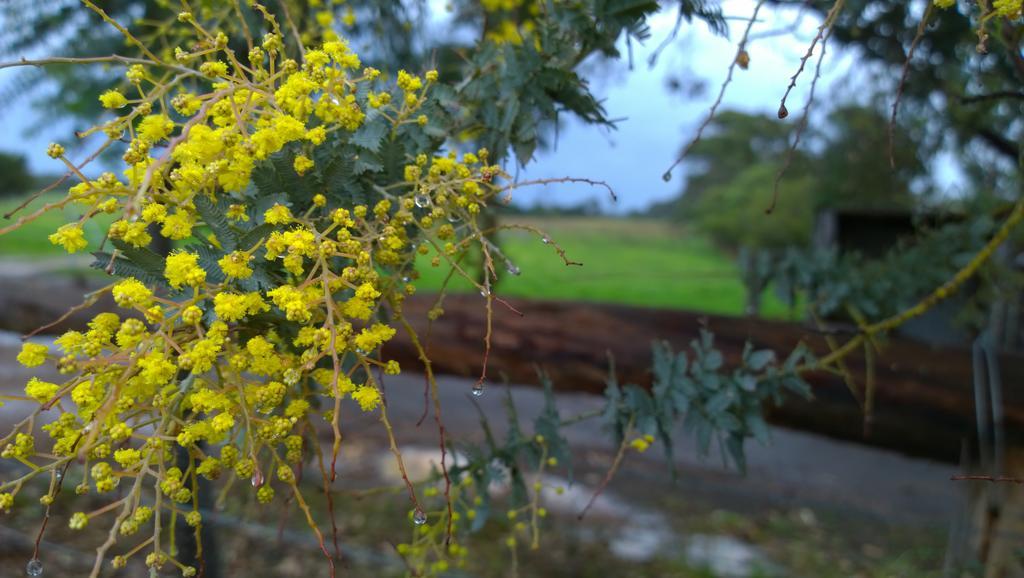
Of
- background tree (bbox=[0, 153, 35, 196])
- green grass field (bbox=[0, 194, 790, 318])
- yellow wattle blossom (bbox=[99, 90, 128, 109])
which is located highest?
background tree (bbox=[0, 153, 35, 196])

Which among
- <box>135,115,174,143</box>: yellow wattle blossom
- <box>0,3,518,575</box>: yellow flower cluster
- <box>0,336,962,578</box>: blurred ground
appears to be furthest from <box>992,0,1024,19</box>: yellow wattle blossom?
<box>0,336,962,578</box>: blurred ground

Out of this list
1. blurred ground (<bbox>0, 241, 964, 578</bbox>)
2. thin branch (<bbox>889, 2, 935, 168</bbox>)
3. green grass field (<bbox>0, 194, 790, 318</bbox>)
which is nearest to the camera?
thin branch (<bbox>889, 2, 935, 168</bbox>)

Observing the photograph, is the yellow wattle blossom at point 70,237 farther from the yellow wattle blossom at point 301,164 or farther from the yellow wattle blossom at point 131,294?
the yellow wattle blossom at point 301,164

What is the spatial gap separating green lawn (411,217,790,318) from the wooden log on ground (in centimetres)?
117

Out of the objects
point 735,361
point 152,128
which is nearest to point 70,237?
point 152,128

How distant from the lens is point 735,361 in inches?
75.4

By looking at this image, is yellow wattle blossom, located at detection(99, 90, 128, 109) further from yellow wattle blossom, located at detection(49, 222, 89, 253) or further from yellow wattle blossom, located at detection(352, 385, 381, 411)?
yellow wattle blossom, located at detection(352, 385, 381, 411)

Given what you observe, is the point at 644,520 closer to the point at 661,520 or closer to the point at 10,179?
the point at 661,520

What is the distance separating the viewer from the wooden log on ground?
75.7 inches

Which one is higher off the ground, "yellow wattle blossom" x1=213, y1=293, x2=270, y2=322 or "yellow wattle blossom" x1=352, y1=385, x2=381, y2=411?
"yellow wattle blossom" x1=213, y1=293, x2=270, y2=322

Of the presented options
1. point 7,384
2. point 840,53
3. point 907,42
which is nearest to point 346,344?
point 907,42

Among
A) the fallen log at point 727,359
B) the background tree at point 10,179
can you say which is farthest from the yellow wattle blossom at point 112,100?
the background tree at point 10,179

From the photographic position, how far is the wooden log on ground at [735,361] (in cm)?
192

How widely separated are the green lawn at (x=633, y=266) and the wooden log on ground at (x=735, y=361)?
1173mm
